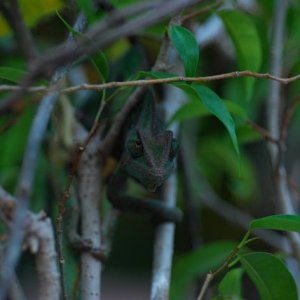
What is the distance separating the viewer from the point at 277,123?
79.5 inches

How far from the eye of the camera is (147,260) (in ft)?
10.8

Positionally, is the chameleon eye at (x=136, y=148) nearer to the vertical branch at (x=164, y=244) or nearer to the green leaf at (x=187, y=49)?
the vertical branch at (x=164, y=244)

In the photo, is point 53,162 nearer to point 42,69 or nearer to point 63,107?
point 63,107

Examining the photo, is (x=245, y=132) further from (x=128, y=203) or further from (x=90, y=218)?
(x=90, y=218)

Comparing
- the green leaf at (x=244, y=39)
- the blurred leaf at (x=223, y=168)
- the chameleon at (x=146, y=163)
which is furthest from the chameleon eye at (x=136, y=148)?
the blurred leaf at (x=223, y=168)

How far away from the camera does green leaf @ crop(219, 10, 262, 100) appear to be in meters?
1.72

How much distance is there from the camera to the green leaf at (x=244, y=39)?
1716mm

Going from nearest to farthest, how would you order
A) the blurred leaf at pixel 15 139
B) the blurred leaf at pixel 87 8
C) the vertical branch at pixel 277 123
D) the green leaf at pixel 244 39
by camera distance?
the blurred leaf at pixel 87 8 < the green leaf at pixel 244 39 < the vertical branch at pixel 277 123 < the blurred leaf at pixel 15 139

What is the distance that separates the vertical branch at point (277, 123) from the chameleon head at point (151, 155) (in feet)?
1.29

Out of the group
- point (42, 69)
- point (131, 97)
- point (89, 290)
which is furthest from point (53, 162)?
point (42, 69)

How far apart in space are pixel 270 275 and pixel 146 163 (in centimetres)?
36

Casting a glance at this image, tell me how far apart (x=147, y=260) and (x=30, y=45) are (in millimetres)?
1928

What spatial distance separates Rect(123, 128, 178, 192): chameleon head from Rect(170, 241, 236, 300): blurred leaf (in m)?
0.56

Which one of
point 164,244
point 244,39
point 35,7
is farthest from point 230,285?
point 35,7
